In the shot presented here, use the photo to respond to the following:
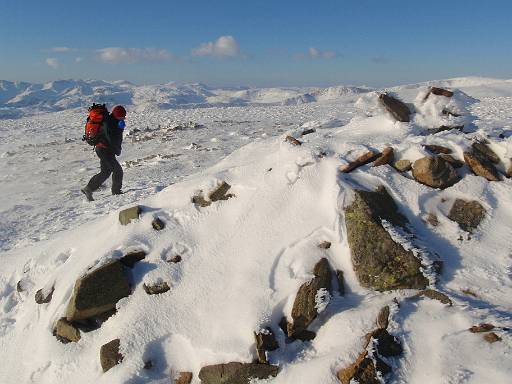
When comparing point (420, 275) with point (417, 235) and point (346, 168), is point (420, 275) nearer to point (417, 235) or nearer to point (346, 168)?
point (417, 235)

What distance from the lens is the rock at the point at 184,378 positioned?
4074mm

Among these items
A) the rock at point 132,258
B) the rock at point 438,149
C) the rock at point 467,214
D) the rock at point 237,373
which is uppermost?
the rock at point 438,149

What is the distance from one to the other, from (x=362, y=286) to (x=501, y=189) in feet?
8.00

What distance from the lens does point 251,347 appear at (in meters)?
4.04

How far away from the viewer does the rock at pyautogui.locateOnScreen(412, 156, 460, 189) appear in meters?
5.34

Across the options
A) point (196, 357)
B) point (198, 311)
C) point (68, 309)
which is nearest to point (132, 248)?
point (68, 309)

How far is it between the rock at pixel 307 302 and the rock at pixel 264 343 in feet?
0.62

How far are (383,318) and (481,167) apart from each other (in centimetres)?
279

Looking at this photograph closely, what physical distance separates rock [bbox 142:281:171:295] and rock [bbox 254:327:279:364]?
4.55ft

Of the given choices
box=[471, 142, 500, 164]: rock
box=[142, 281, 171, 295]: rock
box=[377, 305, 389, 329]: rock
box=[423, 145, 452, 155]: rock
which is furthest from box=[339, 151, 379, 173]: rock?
box=[142, 281, 171, 295]: rock

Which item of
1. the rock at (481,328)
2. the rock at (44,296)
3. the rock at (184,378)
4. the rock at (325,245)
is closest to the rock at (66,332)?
the rock at (44,296)

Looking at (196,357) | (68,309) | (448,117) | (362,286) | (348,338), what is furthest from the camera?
(448,117)

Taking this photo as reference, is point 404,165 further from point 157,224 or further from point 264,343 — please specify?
point 157,224

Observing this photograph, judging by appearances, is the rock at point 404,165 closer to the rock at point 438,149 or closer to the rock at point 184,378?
the rock at point 438,149
